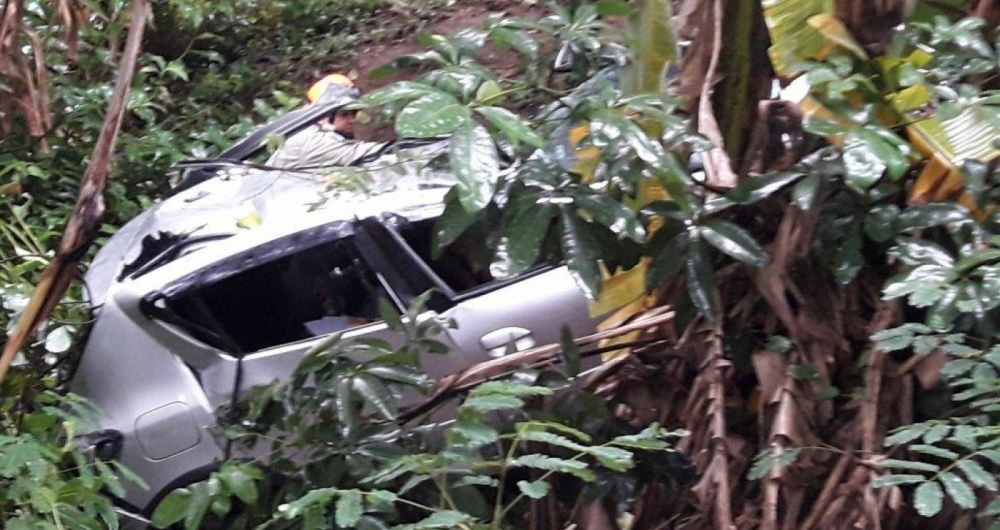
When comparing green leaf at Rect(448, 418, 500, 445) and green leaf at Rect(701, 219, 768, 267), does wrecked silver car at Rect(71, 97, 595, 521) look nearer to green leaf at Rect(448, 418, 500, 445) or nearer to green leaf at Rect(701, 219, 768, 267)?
green leaf at Rect(701, 219, 768, 267)

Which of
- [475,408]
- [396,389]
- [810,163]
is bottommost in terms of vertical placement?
[396,389]

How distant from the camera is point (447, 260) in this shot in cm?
362

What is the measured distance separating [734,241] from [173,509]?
144 cm

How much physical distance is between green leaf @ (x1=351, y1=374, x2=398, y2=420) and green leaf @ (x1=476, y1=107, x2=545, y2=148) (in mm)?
764

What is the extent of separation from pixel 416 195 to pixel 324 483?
1.44 meters

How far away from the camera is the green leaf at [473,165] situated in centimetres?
199

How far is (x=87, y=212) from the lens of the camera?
7.63 feet

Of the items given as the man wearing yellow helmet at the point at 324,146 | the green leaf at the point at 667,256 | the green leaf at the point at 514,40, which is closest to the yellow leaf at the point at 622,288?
the green leaf at the point at 667,256

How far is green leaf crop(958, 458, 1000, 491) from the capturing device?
1815 mm

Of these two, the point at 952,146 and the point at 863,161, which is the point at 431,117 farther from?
the point at 952,146

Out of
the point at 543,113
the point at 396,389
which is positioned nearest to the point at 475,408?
the point at 396,389

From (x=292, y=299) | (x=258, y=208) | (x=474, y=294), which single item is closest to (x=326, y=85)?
(x=258, y=208)

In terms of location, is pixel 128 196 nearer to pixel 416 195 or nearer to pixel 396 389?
pixel 416 195

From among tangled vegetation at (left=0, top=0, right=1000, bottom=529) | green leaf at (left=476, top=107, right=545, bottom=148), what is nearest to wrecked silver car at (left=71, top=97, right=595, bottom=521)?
tangled vegetation at (left=0, top=0, right=1000, bottom=529)
